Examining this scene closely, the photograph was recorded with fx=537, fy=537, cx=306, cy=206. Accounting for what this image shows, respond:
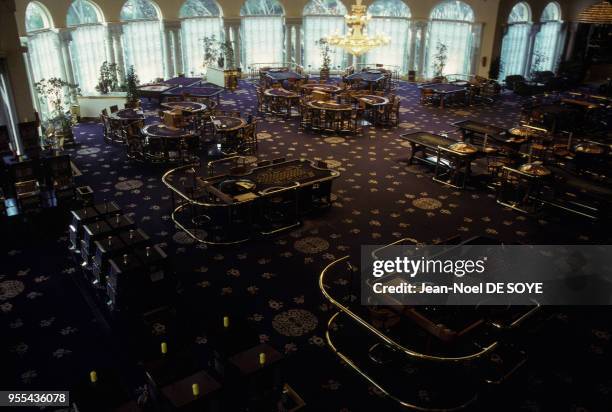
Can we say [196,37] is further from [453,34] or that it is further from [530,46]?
[530,46]

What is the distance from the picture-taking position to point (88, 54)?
18.3 meters

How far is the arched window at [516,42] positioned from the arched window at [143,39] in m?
14.0

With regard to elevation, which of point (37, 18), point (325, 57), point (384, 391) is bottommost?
point (384, 391)

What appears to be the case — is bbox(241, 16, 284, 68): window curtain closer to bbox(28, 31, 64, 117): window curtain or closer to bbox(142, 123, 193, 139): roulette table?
bbox(28, 31, 64, 117): window curtain

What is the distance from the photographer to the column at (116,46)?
18688mm

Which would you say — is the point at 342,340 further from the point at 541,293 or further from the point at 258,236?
the point at 258,236

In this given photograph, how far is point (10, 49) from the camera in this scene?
11.1 metres

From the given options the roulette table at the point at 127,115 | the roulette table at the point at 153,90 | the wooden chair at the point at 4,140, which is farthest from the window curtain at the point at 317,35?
the wooden chair at the point at 4,140

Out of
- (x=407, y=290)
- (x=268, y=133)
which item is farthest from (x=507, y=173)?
(x=268, y=133)

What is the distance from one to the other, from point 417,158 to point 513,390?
7837 mm

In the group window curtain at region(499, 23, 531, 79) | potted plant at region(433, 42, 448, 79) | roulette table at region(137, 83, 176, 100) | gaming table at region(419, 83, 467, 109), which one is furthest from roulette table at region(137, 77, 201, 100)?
window curtain at region(499, 23, 531, 79)

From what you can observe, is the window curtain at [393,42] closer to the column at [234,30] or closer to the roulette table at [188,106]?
the column at [234,30]

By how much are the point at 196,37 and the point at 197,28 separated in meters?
0.36

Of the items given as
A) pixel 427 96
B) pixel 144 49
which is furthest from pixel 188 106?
pixel 427 96
